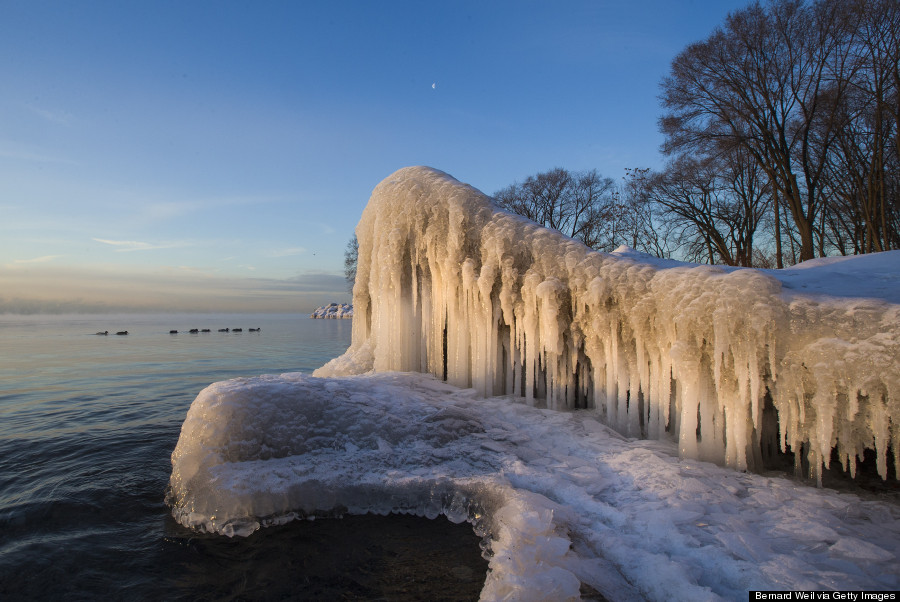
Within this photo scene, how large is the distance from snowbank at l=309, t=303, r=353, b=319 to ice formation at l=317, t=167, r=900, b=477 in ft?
300

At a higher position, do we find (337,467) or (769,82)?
(769,82)

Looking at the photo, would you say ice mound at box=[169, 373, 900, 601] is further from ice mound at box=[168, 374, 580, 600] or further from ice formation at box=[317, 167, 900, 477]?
ice formation at box=[317, 167, 900, 477]

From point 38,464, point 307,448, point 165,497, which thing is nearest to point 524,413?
point 307,448

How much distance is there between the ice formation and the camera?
351 centimetres

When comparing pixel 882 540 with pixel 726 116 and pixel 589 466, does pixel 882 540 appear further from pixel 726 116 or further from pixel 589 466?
pixel 726 116

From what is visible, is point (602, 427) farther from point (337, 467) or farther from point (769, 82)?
point (769, 82)

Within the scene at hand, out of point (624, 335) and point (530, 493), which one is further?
point (624, 335)

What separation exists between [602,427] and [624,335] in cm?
121

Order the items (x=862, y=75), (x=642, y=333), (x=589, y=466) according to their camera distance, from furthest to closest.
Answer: (x=862, y=75) → (x=642, y=333) → (x=589, y=466)

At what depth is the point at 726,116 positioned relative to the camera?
703 inches

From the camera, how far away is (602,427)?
5.12 meters

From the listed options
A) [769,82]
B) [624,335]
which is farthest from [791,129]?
[624,335]

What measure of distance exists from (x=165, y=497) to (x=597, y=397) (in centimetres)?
524

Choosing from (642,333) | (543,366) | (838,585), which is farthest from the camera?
(543,366)
